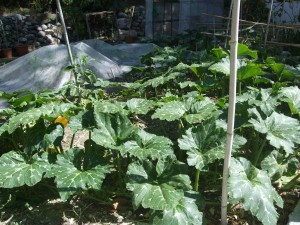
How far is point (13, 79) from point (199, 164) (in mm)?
3900

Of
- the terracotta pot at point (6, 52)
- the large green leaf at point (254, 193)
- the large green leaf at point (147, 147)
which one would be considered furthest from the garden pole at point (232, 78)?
the terracotta pot at point (6, 52)

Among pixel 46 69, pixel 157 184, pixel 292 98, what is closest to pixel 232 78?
pixel 157 184

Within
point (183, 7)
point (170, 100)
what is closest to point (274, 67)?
point (170, 100)

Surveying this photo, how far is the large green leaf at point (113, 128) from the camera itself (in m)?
2.26

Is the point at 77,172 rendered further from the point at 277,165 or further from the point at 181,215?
the point at 277,165

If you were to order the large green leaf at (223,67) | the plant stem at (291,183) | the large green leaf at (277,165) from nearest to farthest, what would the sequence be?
the large green leaf at (277,165)
the plant stem at (291,183)
the large green leaf at (223,67)

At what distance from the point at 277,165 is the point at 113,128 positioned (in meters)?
1.02

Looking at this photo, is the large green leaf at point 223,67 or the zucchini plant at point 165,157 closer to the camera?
the zucchini plant at point 165,157

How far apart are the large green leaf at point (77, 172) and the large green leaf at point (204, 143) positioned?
1.59 feet

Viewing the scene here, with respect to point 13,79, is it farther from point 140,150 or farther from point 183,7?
point 183,7

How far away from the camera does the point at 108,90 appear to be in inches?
191

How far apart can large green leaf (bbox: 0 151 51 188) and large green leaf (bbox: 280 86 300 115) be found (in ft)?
5.05

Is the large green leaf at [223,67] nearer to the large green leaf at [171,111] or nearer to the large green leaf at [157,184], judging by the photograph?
the large green leaf at [171,111]

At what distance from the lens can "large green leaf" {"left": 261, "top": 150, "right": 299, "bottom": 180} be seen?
2.21 meters
